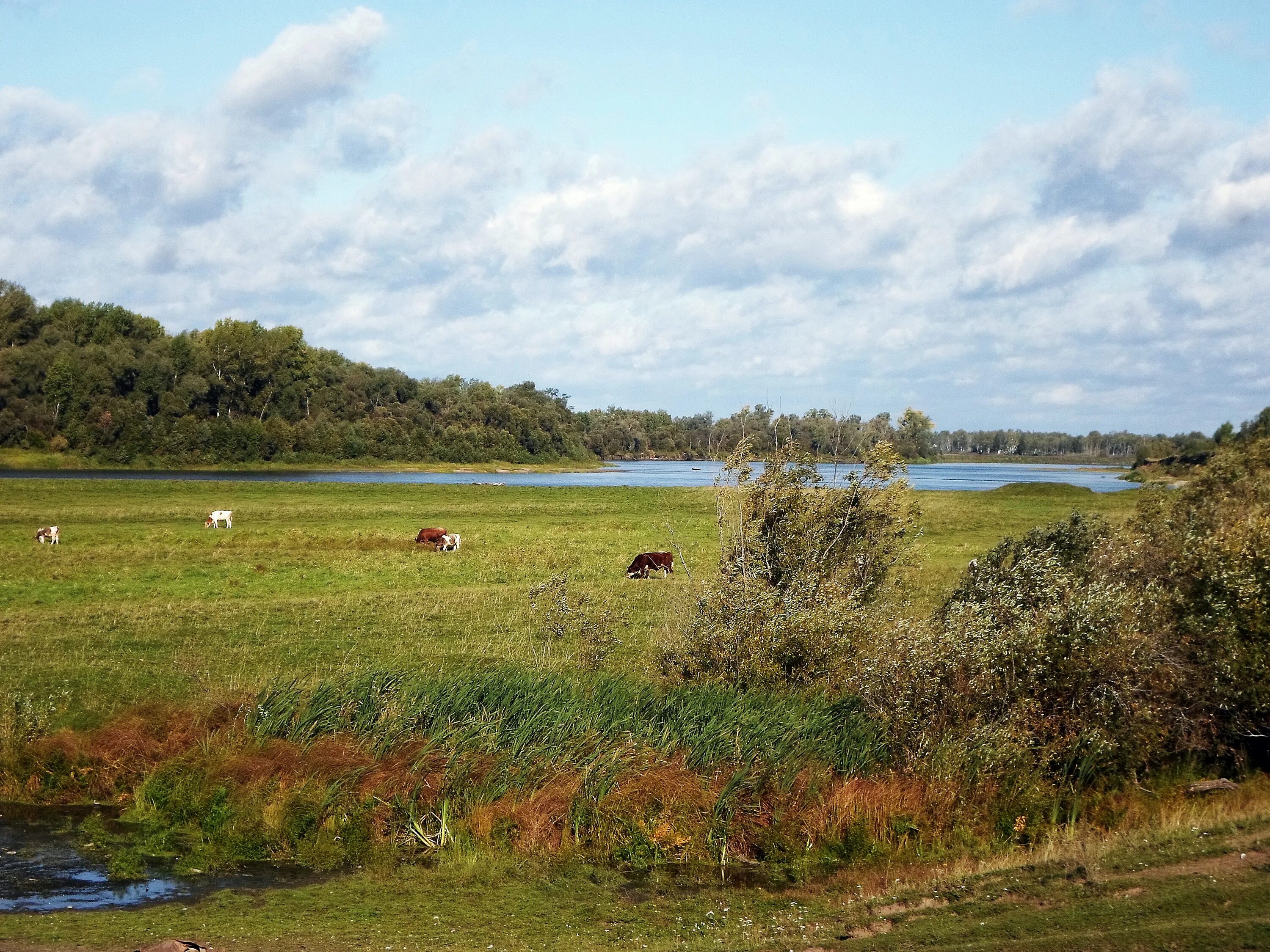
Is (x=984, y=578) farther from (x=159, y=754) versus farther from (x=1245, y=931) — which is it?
(x=159, y=754)

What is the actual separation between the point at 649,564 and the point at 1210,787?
2479 cm

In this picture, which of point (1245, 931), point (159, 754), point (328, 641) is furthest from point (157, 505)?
point (1245, 931)

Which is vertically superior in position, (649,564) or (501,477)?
(501,477)

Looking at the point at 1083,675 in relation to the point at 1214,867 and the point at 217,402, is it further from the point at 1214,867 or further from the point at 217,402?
the point at 217,402

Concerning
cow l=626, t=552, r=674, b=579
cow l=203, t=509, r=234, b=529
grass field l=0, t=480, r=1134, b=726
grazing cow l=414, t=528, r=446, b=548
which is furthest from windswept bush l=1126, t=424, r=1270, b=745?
cow l=203, t=509, r=234, b=529

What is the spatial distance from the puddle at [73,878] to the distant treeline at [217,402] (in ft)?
397

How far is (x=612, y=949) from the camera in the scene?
1093 centimetres

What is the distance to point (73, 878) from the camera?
500 inches

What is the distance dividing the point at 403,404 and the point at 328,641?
15542cm

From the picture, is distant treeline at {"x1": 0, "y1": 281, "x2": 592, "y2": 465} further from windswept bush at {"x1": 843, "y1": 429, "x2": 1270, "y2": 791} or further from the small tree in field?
windswept bush at {"x1": 843, "y1": 429, "x2": 1270, "y2": 791}

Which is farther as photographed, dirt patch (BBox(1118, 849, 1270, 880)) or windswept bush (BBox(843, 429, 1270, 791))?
windswept bush (BBox(843, 429, 1270, 791))

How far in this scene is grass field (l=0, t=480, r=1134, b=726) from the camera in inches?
861

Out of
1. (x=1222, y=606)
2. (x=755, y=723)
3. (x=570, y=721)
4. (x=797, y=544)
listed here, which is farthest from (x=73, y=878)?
(x=1222, y=606)

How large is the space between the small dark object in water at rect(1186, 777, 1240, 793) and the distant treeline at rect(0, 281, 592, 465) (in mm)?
126723
